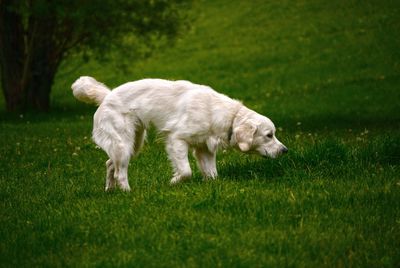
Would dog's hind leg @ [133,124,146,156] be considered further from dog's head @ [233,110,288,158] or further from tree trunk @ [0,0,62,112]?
tree trunk @ [0,0,62,112]

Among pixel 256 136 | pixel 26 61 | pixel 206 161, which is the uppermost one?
pixel 256 136

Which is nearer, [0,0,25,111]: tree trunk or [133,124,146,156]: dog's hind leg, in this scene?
[133,124,146,156]: dog's hind leg

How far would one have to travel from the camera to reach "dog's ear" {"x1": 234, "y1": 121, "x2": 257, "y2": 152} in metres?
7.34

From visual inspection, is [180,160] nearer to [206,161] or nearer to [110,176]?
[206,161]

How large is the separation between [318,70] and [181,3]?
20.4ft

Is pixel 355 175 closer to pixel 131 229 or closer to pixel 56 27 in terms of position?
pixel 131 229

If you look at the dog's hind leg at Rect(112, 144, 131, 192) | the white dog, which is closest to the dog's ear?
the white dog

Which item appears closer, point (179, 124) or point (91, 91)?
point (179, 124)

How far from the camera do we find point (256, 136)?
7.50m

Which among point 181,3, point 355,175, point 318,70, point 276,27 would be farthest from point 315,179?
point 276,27

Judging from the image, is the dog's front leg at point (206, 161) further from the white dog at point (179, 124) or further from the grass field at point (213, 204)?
the grass field at point (213, 204)

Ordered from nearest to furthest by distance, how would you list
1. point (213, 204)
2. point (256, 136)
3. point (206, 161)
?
point (213, 204) < point (256, 136) < point (206, 161)

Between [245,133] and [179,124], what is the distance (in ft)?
2.62

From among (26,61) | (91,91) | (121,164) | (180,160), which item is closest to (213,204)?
(180,160)
